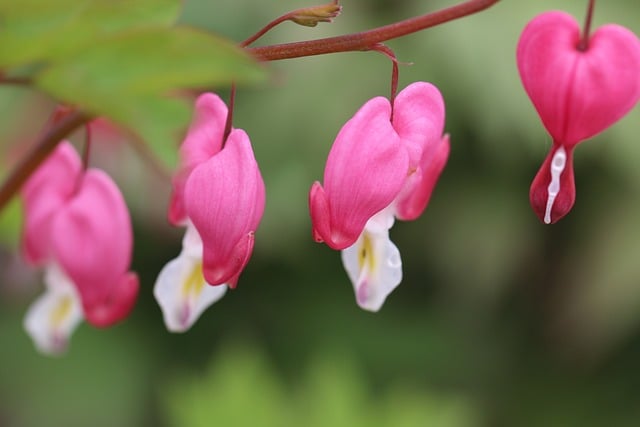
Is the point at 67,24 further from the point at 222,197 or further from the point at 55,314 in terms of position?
the point at 55,314

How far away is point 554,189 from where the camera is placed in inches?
29.0

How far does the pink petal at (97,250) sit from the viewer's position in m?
0.92

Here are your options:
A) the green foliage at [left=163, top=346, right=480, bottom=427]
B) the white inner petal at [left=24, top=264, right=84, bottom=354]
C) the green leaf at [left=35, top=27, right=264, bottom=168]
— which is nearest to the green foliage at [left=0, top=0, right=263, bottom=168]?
the green leaf at [left=35, top=27, right=264, bottom=168]

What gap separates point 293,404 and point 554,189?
1714 mm

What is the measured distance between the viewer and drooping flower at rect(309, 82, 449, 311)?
77cm

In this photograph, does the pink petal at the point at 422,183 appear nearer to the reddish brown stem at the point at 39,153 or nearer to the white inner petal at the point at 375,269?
the white inner petal at the point at 375,269

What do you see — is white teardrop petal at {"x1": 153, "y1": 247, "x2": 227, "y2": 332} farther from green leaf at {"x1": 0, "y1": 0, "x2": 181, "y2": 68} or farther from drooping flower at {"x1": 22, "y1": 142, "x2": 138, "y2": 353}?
green leaf at {"x1": 0, "y1": 0, "x2": 181, "y2": 68}

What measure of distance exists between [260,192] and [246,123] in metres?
2.24

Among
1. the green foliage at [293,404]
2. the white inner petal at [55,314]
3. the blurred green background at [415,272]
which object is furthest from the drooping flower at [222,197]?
the blurred green background at [415,272]

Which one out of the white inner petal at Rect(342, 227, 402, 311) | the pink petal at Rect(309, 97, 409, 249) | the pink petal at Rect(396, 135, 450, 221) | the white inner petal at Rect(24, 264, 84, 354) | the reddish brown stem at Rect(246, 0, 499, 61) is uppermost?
the reddish brown stem at Rect(246, 0, 499, 61)

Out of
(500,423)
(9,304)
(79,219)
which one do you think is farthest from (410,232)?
(79,219)

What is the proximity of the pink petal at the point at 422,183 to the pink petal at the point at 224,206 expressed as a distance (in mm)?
124

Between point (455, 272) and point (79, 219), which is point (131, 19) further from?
point (455, 272)

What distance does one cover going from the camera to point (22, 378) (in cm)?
295
